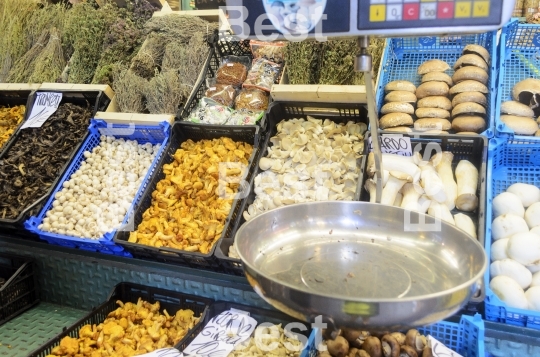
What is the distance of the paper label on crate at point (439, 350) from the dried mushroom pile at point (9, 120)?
118 inches

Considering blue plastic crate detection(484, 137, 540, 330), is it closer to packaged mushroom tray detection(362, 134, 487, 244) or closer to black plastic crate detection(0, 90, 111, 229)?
packaged mushroom tray detection(362, 134, 487, 244)

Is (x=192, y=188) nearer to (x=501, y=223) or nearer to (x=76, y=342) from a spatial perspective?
(x=76, y=342)

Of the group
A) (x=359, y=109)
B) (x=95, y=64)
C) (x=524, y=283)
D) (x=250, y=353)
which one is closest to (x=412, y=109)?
(x=359, y=109)

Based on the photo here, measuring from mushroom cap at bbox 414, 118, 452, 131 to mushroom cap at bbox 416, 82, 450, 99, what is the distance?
19cm

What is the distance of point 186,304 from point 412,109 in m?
1.50

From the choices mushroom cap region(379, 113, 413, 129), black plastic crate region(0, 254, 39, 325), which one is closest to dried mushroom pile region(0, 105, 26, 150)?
black plastic crate region(0, 254, 39, 325)

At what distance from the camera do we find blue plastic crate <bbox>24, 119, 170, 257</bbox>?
7.91ft

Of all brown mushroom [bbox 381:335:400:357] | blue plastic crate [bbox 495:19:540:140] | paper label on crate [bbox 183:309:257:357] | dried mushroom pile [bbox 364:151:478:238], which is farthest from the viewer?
blue plastic crate [bbox 495:19:540:140]

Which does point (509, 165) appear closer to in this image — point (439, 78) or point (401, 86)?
point (439, 78)

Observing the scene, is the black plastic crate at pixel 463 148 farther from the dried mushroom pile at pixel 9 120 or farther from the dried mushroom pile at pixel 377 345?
the dried mushroom pile at pixel 9 120

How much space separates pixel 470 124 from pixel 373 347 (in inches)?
48.3

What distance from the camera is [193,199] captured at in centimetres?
258

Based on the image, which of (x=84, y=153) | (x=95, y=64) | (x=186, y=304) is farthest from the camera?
(x=95, y=64)

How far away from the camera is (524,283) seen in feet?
6.01
